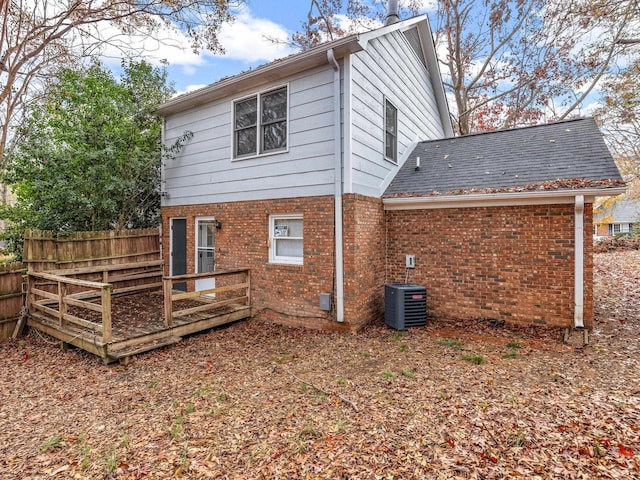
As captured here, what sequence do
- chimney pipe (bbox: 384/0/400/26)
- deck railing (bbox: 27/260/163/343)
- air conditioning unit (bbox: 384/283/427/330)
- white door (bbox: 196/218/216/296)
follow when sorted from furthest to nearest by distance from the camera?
chimney pipe (bbox: 384/0/400/26) < white door (bbox: 196/218/216/296) < air conditioning unit (bbox: 384/283/427/330) < deck railing (bbox: 27/260/163/343)

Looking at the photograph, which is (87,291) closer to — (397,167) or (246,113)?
(246,113)

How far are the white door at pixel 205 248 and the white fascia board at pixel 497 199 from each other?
4.47m

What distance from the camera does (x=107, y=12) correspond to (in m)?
5.91

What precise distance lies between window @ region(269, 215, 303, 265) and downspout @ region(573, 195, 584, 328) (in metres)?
5.00

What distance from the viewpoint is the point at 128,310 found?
7805 mm

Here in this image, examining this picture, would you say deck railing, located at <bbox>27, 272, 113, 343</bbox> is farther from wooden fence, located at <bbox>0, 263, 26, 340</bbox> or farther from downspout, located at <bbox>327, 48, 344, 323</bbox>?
downspout, located at <bbox>327, 48, 344, 323</bbox>

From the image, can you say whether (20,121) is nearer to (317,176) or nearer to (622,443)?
(317,176)

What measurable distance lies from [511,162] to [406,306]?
3886 millimetres

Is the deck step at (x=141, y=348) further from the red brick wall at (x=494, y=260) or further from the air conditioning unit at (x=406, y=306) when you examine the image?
the red brick wall at (x=494, y=260)

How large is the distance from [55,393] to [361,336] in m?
4.73

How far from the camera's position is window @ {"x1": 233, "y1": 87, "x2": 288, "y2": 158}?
285 inches

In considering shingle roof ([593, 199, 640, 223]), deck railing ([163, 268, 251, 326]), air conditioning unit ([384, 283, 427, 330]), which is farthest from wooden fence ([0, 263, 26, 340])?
shingle roof ([593, 199, 640, 223])

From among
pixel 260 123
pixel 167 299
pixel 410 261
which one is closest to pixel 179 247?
pixel 167 299

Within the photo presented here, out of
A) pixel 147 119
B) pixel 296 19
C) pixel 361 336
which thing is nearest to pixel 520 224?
pixel 361 336
